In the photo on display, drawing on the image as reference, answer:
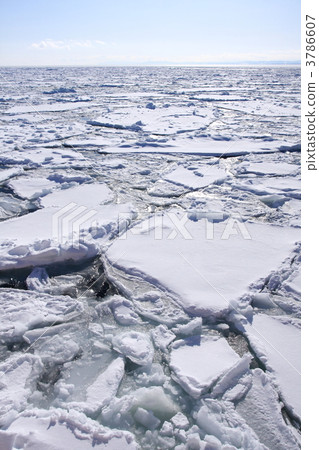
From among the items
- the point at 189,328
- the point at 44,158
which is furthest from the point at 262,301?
the point at 44,158

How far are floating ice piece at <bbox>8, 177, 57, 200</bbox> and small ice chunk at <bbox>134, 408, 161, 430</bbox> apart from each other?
246 centimetres

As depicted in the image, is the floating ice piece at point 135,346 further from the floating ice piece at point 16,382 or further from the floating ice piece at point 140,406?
the floating ice piece at point 16,382

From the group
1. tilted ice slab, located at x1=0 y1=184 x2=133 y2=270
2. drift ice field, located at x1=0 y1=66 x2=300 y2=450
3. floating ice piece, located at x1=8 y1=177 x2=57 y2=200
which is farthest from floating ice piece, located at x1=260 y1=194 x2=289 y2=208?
floating ice piece, located at x1=8 y1=177 x2=57 y2=200

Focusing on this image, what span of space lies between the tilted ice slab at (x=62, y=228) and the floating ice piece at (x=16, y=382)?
0.82 m

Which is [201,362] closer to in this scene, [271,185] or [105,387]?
[105,387]

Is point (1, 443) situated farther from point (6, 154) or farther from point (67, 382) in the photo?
point (6, 154)

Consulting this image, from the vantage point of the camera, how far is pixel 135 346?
149 cm

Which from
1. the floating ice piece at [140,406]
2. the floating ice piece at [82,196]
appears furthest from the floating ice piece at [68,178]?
the floating ice piece at [140,406]

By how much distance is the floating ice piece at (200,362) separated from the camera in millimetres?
1306

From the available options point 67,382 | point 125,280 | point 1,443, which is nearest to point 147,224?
point 125,280

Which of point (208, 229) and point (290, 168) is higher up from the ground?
point (290, 168)

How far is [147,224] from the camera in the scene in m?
2.63

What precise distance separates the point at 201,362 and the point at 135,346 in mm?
301

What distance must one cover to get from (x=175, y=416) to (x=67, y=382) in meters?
0.46
